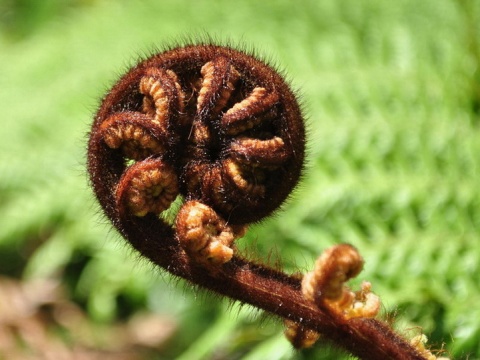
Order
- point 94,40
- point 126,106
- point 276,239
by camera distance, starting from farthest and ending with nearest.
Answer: point 94,40
point 276,239
point 126,106

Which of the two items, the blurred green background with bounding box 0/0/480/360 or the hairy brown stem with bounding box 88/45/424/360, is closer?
the hairy brown stem with bounding box 88/45/424/360

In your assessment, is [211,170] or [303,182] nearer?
[211,170]

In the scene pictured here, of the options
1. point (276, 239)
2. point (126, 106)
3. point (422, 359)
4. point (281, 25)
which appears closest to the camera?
point (422, 359)

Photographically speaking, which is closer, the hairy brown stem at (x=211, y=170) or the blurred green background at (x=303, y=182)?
the hairy brown stem at (x=211, y=170)

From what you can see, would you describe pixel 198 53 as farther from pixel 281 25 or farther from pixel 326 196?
pixel 281 25

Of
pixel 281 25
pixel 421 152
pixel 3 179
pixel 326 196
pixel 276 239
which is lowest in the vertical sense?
pixel 3 179

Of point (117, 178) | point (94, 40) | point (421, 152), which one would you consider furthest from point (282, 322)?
point (94, 40)

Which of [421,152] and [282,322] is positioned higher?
[421,152]

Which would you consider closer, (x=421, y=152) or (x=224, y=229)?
(x=224, y=229)
